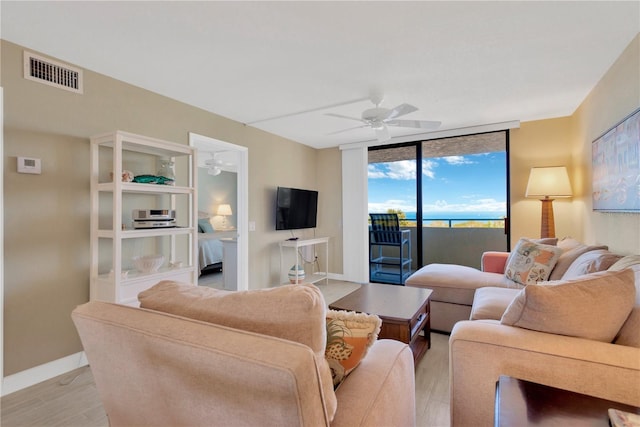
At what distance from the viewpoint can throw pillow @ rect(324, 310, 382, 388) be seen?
3.43 feet

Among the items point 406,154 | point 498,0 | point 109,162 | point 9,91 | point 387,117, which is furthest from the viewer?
point 406,154

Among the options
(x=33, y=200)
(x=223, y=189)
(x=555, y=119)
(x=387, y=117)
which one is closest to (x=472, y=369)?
(x=387, y=117)

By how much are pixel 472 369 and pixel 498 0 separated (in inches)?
75.2

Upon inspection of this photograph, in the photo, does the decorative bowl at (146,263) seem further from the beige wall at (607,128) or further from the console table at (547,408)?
the beige wall at (607,128)

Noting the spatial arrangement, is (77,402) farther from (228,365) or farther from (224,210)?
(224,210)

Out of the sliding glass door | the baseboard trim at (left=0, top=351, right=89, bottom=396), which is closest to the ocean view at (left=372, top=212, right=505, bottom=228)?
the sliding glass door

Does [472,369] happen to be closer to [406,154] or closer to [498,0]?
[498,0]

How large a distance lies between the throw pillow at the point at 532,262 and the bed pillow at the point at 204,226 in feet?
10.4

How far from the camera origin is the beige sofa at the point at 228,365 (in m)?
0.66

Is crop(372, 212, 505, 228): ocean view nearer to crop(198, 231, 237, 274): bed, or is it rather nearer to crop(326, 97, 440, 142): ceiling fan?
crop(326, 97, 440, 142): ceiling fan

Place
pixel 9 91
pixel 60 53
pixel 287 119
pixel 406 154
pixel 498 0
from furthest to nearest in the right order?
pixel 406 154 → pixel 287 119 → pixel 60 53 → pixel 9 91 → pixel 498 0

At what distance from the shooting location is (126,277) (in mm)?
2293

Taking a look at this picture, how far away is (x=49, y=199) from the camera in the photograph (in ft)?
7.24

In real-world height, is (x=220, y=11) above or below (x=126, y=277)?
above
